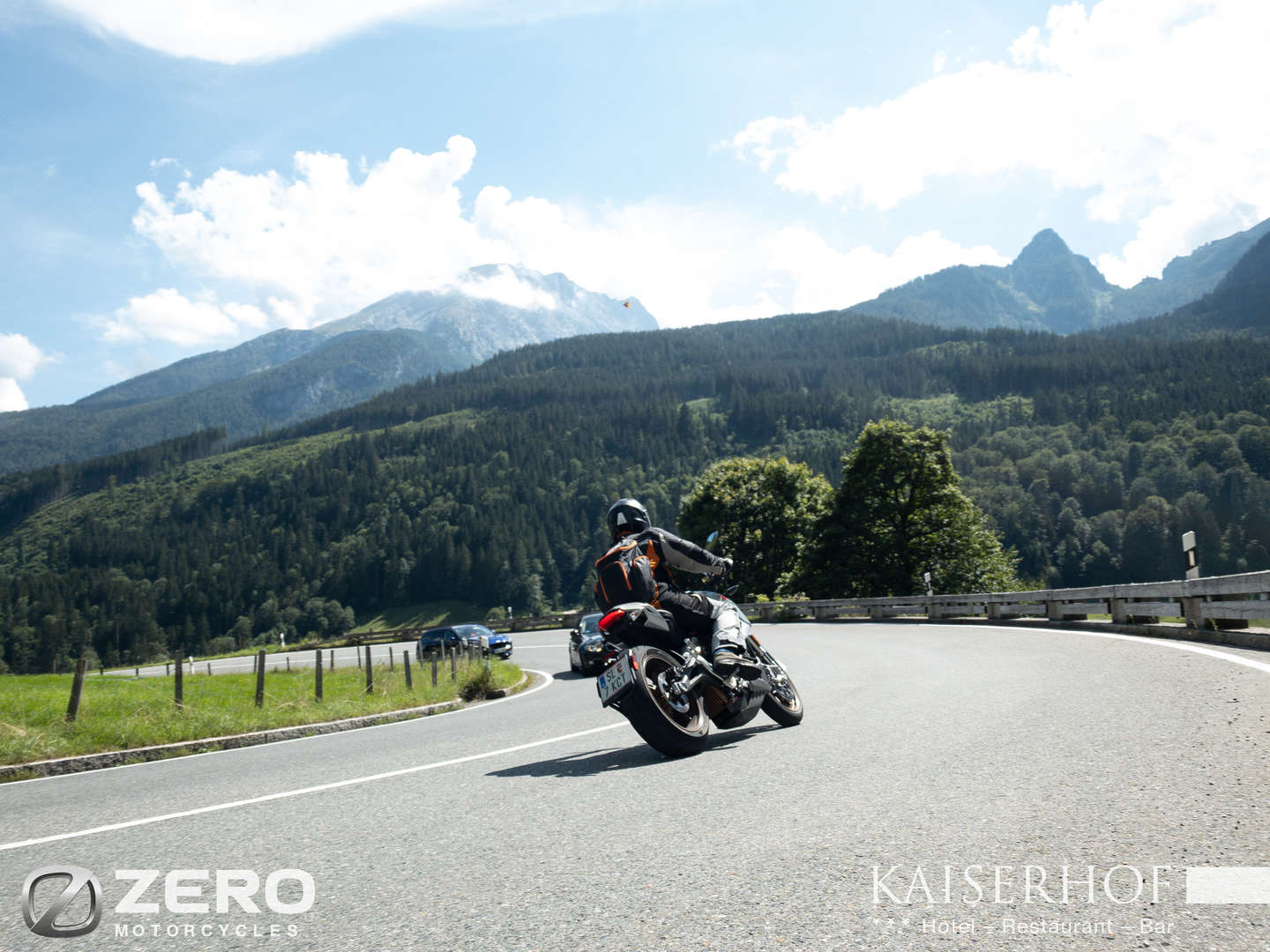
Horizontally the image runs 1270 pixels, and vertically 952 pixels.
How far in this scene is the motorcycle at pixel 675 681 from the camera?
582 cm

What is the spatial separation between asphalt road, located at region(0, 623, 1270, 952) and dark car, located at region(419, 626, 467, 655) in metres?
24.7

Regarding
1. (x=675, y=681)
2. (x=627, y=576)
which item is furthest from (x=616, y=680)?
(x=627, y=576)

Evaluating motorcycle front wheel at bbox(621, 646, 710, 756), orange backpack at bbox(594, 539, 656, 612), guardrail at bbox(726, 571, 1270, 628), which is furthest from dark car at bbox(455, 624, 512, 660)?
motorcycle front wheel at bbox(621, 646, 710, 756)

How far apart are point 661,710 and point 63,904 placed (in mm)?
3432

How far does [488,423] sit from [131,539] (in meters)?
69.5

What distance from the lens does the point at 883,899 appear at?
9.46 ft

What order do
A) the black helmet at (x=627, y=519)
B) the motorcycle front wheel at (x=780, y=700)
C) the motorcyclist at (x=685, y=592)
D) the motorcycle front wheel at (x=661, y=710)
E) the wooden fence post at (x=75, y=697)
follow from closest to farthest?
the motorcycle front wheel at (x=661, y=710) < the motorcyclist at (x=685, y=592) < the black helmet at (x=627, y=519) < the motorcycle front wheel at (x=780, y=700) < the wooden fence post at (x=75, y=697)

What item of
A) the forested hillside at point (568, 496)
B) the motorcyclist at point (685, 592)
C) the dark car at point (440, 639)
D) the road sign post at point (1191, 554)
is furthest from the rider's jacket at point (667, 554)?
the forested hillside at point (568, 496)

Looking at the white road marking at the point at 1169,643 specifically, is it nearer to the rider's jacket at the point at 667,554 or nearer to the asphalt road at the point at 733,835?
the asphalt road at the point at 733,835

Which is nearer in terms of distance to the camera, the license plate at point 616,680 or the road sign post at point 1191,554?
the license plate at point 616,680

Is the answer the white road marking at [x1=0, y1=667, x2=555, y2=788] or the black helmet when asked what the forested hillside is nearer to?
the white road marking at [x1=0, y1=667, x2=555, y2=788]

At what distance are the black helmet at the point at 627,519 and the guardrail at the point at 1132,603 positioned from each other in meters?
7.67

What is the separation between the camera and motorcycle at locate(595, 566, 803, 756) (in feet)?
19.1

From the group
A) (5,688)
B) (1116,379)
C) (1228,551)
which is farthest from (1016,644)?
(1116,379)
